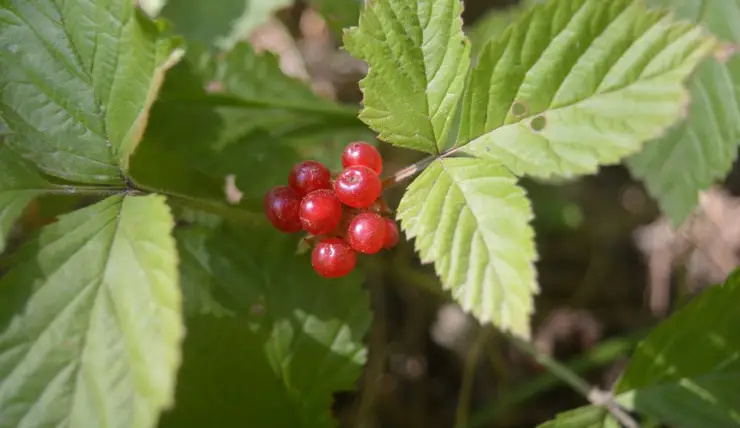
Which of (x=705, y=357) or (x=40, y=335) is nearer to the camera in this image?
(x=40, y=335)

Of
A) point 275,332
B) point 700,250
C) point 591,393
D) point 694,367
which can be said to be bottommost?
point 700,250

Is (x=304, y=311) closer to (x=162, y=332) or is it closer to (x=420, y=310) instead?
(x=162, y=332)

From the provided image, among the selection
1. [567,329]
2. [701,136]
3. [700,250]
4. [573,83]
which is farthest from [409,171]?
[700,250]

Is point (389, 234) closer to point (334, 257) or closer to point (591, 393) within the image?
point (334, 257)

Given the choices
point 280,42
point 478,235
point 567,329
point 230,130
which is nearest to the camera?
point 478,235

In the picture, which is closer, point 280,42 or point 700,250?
point 700,250

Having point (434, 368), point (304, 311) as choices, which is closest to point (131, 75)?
point (304, 311)

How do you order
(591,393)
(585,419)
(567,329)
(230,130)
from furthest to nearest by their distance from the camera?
(567,329), (230,130), (591,393), (585,419)
